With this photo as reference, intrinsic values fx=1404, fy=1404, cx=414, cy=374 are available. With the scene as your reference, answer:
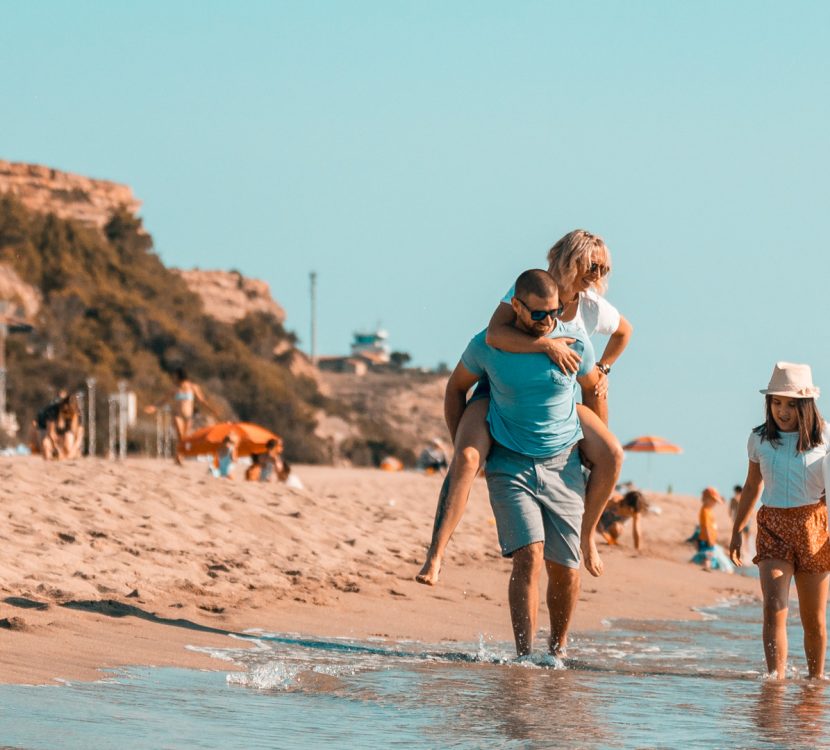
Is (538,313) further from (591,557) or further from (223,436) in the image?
(223,436)

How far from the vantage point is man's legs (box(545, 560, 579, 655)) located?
252 inches

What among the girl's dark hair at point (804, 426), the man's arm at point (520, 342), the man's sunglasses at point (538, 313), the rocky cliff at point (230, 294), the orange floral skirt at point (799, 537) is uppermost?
the rocky cliff at point (230, 294)

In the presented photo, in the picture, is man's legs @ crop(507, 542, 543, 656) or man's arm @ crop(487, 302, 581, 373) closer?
man's arm @ crop(487, 302, 581, 373)

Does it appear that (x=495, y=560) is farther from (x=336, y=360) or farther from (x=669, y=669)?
(x=336, y=360)

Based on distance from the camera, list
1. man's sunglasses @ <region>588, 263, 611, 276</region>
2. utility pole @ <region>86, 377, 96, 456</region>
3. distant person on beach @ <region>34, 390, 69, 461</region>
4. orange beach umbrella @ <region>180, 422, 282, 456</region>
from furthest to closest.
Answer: utility pole @ <region>86, 377, 96, 456</region>
orange beach umbrella @ <region>180, 422, 282, 456</region>
distant person on beach @ <region>34, 390, 69, 461</region>
man's sunglasses @ <region>588, 263, 611, 276</region>

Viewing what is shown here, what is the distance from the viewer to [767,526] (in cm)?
609

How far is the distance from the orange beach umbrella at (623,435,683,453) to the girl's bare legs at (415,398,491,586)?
94.0ft

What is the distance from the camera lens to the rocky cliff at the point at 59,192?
84062 millimetres

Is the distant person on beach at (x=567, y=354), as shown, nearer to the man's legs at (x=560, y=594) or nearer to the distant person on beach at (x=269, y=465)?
the man's legs at (x=560, y=594)

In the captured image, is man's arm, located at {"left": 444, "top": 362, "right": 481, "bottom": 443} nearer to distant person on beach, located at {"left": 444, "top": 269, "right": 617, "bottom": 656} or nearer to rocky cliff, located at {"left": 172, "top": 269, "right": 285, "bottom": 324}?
distant person on beach, located at {"left": 444, "top": 269, "right": 617, "bottom": 656}

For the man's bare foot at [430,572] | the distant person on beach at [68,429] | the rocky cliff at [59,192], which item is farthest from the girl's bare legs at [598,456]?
the rocky cliff at [59,192]

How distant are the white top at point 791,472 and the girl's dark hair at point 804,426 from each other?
22 millimetres

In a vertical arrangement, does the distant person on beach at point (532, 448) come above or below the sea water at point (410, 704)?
above

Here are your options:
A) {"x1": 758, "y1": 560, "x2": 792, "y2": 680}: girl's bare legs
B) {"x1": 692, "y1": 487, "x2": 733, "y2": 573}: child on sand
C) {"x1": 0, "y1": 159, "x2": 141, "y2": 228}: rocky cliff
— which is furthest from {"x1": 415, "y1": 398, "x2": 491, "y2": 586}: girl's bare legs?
{"x1": 0, "y1": 159, "x2": 141, "y2": 228}: rocky cliff
